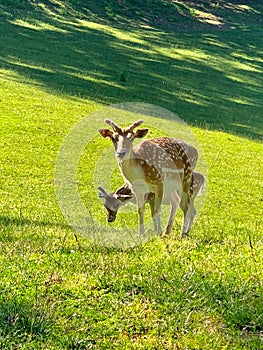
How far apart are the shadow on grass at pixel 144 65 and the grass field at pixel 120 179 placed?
145mm

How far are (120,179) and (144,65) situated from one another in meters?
22.6

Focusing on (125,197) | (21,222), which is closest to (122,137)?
(125,197)

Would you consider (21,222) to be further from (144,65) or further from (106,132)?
(144,65)

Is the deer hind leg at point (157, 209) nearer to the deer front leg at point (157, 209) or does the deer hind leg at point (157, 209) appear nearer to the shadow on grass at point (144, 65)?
the deer front leg at point (157, 209)

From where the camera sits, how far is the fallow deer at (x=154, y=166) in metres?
9.85

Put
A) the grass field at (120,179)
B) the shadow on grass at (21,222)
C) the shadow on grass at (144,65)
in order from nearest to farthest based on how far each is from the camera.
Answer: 1. the grass field at (120,179)
2. the shadow on grass at (21,222)
3. the shadow on grass at (144,65)

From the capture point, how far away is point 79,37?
45531mm

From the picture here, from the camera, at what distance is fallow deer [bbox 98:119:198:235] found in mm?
9852

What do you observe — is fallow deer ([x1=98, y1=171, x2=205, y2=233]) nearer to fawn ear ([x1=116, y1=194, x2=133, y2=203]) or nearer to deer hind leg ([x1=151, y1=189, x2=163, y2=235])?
fawn ear ([x1=116, y1=194, x2=133, y2=203])

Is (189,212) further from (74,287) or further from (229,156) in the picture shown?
(229,156)

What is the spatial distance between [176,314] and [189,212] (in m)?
6.14

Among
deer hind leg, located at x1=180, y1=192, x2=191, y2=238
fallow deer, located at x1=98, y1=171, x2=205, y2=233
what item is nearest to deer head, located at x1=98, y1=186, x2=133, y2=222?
fallow deer, located at x1=98, y1=171, x2=205, y2=233

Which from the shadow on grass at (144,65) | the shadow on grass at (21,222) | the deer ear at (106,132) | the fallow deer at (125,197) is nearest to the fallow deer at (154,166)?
the deer ear at (106,132)

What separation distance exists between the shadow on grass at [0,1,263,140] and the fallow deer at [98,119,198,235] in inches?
726
